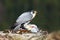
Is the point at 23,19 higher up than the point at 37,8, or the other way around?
the point at 37,8

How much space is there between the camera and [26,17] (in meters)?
4.14

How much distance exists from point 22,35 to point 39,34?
18 centimetres

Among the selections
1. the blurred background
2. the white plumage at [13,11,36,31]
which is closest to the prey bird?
the white plumage at [13,11,36,31]

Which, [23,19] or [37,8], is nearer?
[23,19]

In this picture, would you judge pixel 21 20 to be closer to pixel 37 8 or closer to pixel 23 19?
pixel 23 19

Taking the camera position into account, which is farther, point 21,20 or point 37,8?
point 37,8

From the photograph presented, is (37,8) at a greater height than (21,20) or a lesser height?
greater

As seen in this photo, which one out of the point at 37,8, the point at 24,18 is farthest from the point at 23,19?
the point at 37,8

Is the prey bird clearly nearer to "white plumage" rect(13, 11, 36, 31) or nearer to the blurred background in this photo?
"white plumage" rect(13, 11, 36, 31)

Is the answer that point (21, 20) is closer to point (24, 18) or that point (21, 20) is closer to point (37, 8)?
point (24, 18)

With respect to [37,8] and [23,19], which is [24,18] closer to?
[23,19]

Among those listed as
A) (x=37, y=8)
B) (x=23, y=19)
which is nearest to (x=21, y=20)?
(x=23, y=19)

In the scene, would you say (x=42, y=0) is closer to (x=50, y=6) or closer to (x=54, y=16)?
(x=50, y=6)

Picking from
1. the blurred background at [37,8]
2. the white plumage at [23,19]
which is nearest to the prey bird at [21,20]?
the white plumage at [23,19]
